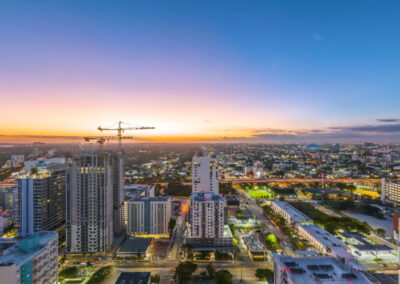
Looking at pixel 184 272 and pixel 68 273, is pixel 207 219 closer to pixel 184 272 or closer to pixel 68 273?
pixel 184 272

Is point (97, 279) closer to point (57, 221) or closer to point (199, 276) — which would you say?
point (199, 276)

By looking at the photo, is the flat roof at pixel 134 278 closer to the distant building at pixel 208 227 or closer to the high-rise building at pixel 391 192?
the distant building at pixel 208 227

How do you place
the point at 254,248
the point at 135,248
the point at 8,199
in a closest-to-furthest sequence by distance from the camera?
1. the point at 135,248
2. the point at 254,248
3. the point at 8,199

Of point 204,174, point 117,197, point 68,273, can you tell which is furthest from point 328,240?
point 68,273

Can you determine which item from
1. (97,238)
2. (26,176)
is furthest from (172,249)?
(26,176)

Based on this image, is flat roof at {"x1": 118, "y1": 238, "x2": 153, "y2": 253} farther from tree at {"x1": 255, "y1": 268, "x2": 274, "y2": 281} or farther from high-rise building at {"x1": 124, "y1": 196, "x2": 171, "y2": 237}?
tree at {"x1": 255, "y1": 268, "x2": 274, "y2": 281}

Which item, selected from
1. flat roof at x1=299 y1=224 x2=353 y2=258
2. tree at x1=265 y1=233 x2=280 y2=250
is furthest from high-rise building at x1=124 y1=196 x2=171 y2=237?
flat roof at x1=299 y1=224 x2=353 y2=258
